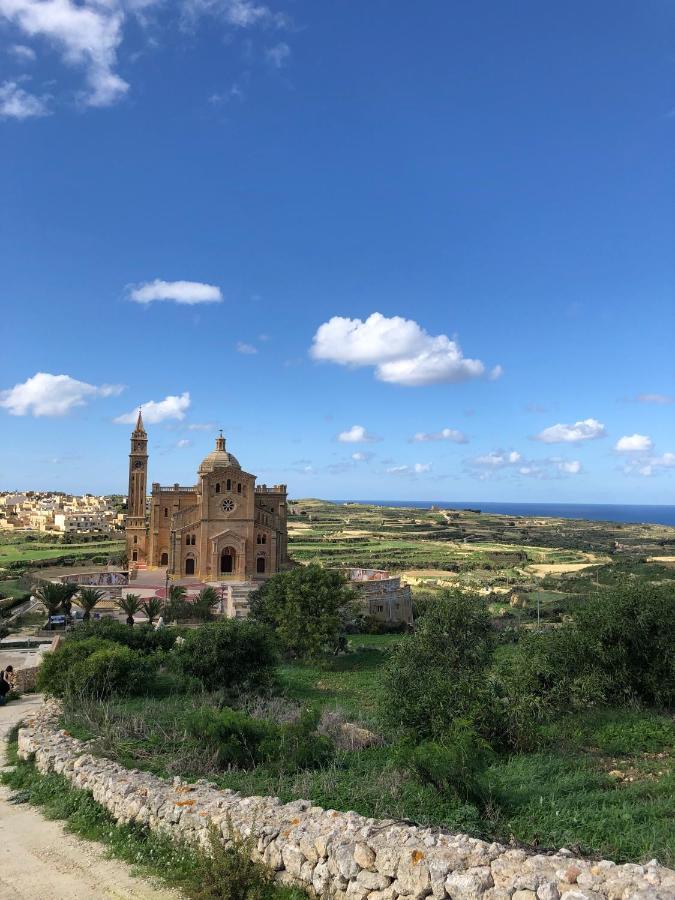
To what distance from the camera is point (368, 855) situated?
7.18m

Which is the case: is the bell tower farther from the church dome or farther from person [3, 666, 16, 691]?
person [3, 666, 16, 691]

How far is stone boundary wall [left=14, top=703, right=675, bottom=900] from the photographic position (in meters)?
6.30

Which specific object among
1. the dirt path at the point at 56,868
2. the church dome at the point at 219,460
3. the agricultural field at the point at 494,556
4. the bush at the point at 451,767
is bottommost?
the agricultural field at the point at 494,556

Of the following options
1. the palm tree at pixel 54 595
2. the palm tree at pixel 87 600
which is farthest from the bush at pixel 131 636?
the palm tree at pixel 54 595

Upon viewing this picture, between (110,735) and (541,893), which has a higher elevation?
(541,893)

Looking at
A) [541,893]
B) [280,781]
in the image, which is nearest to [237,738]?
[280,781]

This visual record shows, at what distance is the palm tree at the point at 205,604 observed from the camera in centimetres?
3512

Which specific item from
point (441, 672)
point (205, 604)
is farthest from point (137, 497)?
point (441, 672)

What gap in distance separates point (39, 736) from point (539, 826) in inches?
416

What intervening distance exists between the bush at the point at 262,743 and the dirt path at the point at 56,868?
8.75 feet

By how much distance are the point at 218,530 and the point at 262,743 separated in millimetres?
34468

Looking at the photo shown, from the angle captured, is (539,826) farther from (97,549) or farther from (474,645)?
(97,549)

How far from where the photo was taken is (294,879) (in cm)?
754

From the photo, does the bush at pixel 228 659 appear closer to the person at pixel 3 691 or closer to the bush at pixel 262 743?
the person at pixel 3 691
